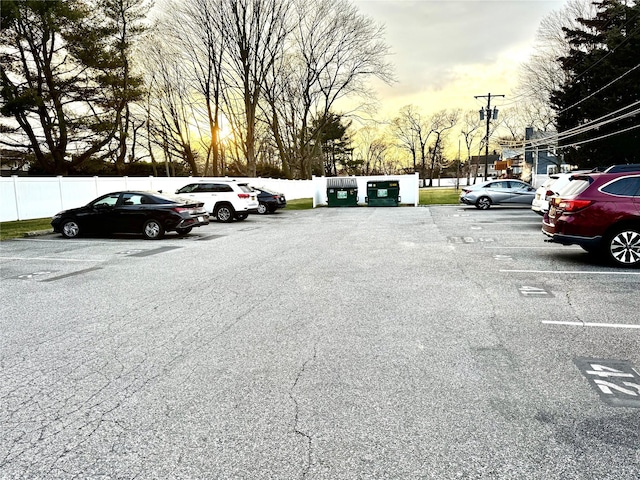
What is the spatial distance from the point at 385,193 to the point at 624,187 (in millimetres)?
19911

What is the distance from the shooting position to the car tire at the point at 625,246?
7.62 meters

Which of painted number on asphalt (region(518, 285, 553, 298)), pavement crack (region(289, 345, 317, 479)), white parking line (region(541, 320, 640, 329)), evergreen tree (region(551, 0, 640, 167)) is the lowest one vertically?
white parking line (region(541, 320, 640, 329))

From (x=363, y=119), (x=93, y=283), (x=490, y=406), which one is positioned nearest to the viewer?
(x=490, y=406)

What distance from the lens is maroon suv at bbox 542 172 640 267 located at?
7.60m

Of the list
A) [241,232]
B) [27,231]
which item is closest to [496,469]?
[241,232]

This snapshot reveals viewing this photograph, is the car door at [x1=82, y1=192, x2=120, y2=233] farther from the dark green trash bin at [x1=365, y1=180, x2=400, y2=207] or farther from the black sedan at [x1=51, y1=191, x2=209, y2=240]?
the dark green trash bin at [x1=365, y1=180, x2=400, y2=207]

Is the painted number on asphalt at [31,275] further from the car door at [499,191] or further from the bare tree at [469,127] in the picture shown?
the bare tree at [469,127]

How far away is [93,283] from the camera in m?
7.21

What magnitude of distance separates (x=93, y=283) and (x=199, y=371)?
4.51m

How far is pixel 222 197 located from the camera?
1839cm

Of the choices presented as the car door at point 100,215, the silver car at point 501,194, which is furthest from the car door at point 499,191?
the car door at point 100,215

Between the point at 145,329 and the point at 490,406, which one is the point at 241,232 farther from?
the point at 490,406

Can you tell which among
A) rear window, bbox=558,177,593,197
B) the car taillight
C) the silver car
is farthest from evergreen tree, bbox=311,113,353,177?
the car taillight

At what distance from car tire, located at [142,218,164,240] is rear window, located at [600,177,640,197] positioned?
433 inches
